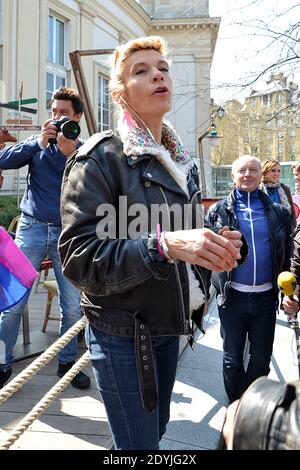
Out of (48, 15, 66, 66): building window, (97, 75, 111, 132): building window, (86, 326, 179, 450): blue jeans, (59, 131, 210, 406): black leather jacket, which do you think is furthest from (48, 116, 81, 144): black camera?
(97, 75, 111, 132): building window

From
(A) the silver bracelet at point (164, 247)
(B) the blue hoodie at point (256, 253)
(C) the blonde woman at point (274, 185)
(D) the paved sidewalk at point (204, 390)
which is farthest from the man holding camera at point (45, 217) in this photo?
(C) the blonde woman at point (274, 185)

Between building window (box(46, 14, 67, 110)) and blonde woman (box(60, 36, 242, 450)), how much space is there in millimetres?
14928

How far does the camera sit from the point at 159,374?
1877mm

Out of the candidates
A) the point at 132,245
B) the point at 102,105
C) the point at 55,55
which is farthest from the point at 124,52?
the point at 102,105

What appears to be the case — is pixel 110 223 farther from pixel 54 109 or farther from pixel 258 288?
pixel 54 109

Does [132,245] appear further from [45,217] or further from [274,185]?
[274,185]

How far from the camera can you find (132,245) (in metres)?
1.45

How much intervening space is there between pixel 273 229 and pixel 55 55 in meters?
15.4

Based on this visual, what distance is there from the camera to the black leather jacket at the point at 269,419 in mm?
833

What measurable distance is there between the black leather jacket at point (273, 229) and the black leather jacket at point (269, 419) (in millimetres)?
2356

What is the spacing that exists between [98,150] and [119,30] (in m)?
20.7

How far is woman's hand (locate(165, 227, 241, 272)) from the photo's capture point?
128cm

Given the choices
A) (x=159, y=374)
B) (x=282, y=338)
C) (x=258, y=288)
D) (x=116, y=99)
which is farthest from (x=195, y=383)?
(x=116, y=99)

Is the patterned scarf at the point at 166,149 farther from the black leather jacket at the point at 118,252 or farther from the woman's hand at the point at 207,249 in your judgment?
the woman's hand at the point at 207,249
